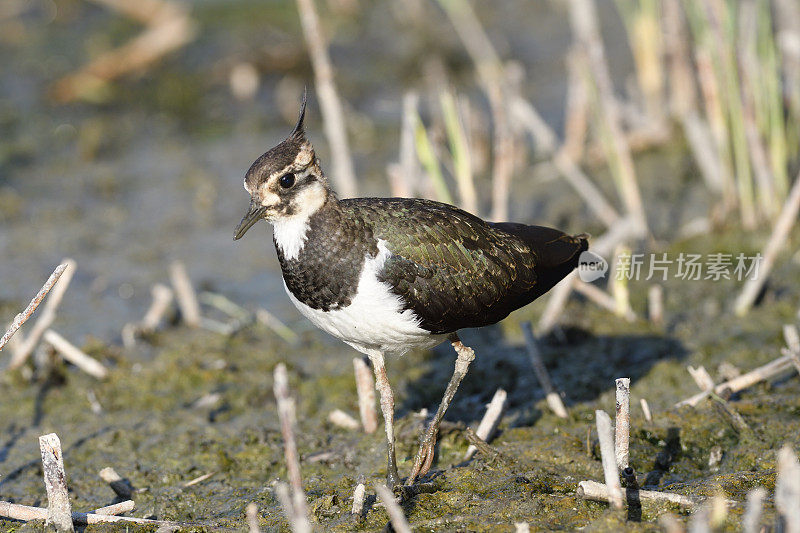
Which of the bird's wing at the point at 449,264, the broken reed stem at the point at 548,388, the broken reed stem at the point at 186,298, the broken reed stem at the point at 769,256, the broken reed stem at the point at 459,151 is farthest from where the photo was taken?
the broken reed stem at the point at 186,298

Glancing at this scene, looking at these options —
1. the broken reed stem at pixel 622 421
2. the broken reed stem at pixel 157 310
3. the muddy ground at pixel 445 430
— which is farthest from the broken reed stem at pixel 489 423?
the broken reed stem at pixel 157 310

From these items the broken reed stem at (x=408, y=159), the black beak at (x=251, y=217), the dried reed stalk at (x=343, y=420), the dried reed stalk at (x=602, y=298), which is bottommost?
the dried reed stalk at (x=343, y=420)

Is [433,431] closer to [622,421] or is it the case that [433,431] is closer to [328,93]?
[622,421]

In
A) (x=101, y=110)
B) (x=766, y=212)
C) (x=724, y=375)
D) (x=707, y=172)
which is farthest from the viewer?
(x=101, y=110)

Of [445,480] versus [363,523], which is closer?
[363,523]

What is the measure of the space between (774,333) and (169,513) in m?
4.09

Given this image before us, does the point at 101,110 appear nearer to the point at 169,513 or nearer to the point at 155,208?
the point at 155,208

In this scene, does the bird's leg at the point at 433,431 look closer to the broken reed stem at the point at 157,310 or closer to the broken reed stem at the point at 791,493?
the broken reed stem at the point at 791,493

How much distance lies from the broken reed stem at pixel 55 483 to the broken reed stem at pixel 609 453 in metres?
2.39

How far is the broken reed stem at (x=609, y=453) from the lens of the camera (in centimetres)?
399

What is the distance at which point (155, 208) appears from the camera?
30.2 feet

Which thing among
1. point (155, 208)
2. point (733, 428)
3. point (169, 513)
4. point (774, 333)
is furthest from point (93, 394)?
point (774, 333)

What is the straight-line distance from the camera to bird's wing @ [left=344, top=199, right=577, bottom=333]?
4.69m

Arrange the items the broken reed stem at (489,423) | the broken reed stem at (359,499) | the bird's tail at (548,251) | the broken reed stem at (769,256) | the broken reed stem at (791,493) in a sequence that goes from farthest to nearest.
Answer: the broken reed stem at (769,256) → the bird's tail at (548,251) → the broken reed stem at (489,423) → the broken reed stem at (359,499) → the broken reed stem at (791,493)
